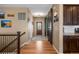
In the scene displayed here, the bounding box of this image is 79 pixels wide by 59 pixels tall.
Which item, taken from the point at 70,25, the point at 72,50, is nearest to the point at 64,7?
the point at 70,25

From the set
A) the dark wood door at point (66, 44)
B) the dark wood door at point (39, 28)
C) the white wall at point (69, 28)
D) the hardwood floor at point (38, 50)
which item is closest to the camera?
the dark wood door at point (66, 44)

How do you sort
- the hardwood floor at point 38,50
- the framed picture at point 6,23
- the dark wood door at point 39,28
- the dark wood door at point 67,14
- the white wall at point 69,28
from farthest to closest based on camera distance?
the dark wood door at point 39,28 → the framed picture at point 6,23 → the hardwood floor at point 38,50 → the white wall at point 69,28 → the dark wood door at point 67,14

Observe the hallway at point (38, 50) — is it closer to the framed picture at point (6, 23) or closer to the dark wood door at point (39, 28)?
the framed picture at point (6, 23)

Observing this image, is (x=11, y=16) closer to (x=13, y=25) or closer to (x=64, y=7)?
(x=13, y=25)

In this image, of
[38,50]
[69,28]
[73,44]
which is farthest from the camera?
[38,50]

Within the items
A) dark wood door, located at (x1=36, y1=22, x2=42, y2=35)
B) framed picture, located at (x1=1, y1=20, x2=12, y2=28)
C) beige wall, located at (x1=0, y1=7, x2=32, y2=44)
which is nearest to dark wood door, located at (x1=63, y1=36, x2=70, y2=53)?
beige wall, located at (x1=0, y1=7, x2=32, y2=44)

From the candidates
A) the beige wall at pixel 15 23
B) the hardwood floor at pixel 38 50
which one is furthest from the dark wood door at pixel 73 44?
the beige wall at pixel 15 23

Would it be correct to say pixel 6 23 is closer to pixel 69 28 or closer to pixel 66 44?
pixel 69 28

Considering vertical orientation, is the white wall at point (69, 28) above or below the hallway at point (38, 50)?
above

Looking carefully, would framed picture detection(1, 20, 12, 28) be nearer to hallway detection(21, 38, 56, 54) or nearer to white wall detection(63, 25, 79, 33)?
hallway detection(21, 38, 56, 54)

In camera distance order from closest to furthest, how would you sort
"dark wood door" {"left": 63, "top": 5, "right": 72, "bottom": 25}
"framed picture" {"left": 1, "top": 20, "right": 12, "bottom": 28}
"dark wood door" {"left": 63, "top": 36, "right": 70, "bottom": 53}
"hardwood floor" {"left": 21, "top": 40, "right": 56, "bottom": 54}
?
"dark wood door" {"left": 63, "top": 36, "right": 70, "bottom": 53} < "dark wood door" {"left": 63, "top": 5, "right": 72, "bottom": 25} < "hardwood floor" {"left": 21, "top": 40, "right": 56, "bottom": 54} < "framed picture" {"left": 1, "top": 20, "right": 12, "bottom": 28}

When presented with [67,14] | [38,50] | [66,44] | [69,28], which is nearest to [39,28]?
[38,50]
